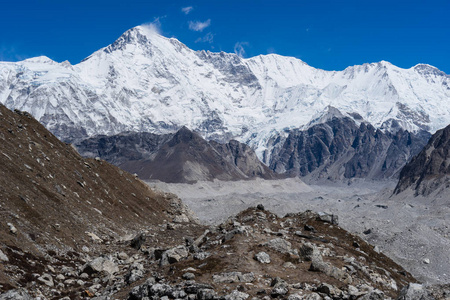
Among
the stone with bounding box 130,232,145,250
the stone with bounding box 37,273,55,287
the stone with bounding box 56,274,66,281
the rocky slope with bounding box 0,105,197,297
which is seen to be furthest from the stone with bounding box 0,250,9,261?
the stone with bounding box 130,232,145,250

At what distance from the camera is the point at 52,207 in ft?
110

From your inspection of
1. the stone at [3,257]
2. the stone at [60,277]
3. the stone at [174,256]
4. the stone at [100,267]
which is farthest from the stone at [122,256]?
the stone at [3,257]

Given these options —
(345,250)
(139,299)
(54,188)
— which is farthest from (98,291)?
(54,188)

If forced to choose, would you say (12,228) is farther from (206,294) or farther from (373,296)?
(373,296)

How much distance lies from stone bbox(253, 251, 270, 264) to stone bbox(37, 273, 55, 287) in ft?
32.1

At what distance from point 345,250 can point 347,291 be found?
8515mm

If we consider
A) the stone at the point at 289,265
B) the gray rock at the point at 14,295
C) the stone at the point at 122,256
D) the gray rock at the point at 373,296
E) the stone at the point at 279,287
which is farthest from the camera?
the stone at the point at 122,256

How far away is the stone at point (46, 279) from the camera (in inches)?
874

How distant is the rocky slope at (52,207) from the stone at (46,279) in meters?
0.05

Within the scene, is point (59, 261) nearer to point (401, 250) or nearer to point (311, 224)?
point (311, 224)

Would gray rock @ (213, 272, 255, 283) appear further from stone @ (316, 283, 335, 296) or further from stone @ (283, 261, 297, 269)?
stone @ (316, 283, 335, 296)

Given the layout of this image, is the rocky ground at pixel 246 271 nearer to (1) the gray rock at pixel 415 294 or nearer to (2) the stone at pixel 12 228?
(1) the gray rock at pixel 415 294

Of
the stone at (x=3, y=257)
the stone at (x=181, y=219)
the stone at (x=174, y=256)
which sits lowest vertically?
the stone at (x=174, y=256)

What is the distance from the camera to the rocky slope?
80.0 feet
